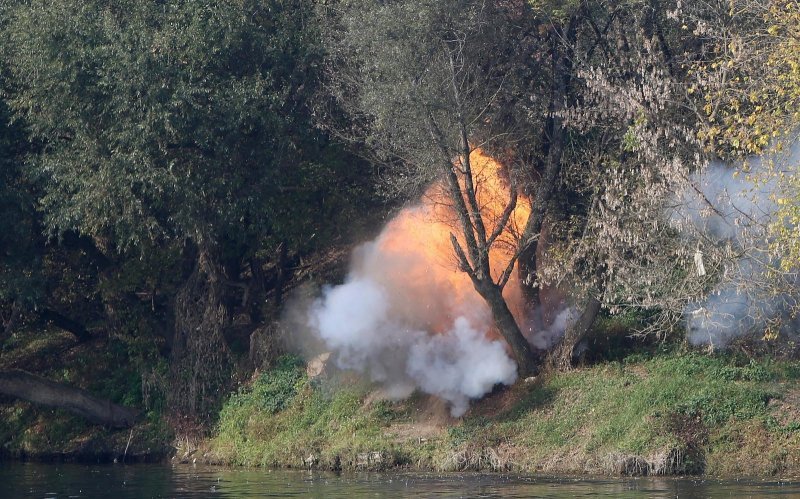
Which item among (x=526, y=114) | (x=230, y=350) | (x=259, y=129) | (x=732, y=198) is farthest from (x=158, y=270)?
(x=732, y=198)

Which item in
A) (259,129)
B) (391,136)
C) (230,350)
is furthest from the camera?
(230,350)

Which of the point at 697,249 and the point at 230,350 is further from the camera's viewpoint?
the point at 230,350

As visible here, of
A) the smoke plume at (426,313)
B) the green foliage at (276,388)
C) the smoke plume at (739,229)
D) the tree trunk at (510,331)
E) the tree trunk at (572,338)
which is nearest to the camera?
the smoke plume at (739,229)

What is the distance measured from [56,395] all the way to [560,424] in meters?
15.4

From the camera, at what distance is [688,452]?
25562 mm

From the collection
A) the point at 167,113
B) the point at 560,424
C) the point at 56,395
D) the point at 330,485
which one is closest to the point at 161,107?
the point at 167,113

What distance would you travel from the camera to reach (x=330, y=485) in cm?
2569

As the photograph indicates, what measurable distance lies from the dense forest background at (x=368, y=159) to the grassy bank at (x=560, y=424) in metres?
1.16

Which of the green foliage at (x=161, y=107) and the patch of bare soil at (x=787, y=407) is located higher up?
the green foliage at (x=161, y=107)

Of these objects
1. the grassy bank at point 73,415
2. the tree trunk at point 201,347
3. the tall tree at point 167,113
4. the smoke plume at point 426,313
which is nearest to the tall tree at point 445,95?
the smoke plume at point 426,313

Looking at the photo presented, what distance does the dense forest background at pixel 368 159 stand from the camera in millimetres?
26000

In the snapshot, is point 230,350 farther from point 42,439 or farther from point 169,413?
point 42,439

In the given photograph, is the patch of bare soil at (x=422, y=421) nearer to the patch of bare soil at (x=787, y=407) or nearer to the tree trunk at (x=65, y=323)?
the patch of bare soil at (x=787, y=407)

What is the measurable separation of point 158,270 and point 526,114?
12.9m
